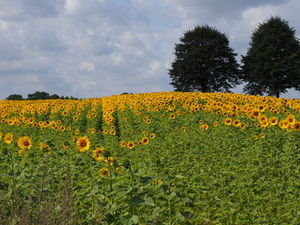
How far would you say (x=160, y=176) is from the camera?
6.20m

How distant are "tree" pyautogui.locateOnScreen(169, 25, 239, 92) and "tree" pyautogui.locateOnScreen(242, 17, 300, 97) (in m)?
1.95

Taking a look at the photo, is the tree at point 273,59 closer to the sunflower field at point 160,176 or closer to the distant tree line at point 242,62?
the distant tree line at point 242,62

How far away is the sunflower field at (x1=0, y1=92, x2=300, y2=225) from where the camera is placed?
4.61m

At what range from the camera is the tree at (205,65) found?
4300cm

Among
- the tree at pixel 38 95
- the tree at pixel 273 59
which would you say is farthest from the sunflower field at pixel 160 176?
the tree at pixel 273 59

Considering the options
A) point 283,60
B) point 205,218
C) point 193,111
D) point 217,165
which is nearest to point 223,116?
point 193,111

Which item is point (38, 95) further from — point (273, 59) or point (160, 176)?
point (160, 176)

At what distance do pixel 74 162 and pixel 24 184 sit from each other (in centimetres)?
176

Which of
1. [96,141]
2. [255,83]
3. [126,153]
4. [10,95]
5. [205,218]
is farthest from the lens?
[255,83]

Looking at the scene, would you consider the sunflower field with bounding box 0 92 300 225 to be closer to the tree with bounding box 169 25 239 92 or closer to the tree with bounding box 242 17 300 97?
the tree with bounding box 242 17 300 97

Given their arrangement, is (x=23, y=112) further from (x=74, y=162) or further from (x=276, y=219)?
(x=276, y=219)

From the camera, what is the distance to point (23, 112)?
1938cm

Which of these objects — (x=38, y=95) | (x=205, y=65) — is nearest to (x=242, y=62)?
(x=205, y=65)

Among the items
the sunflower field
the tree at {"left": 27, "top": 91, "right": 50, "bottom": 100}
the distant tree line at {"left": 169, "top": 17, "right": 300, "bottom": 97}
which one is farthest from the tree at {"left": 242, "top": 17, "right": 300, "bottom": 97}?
the sunflower field
